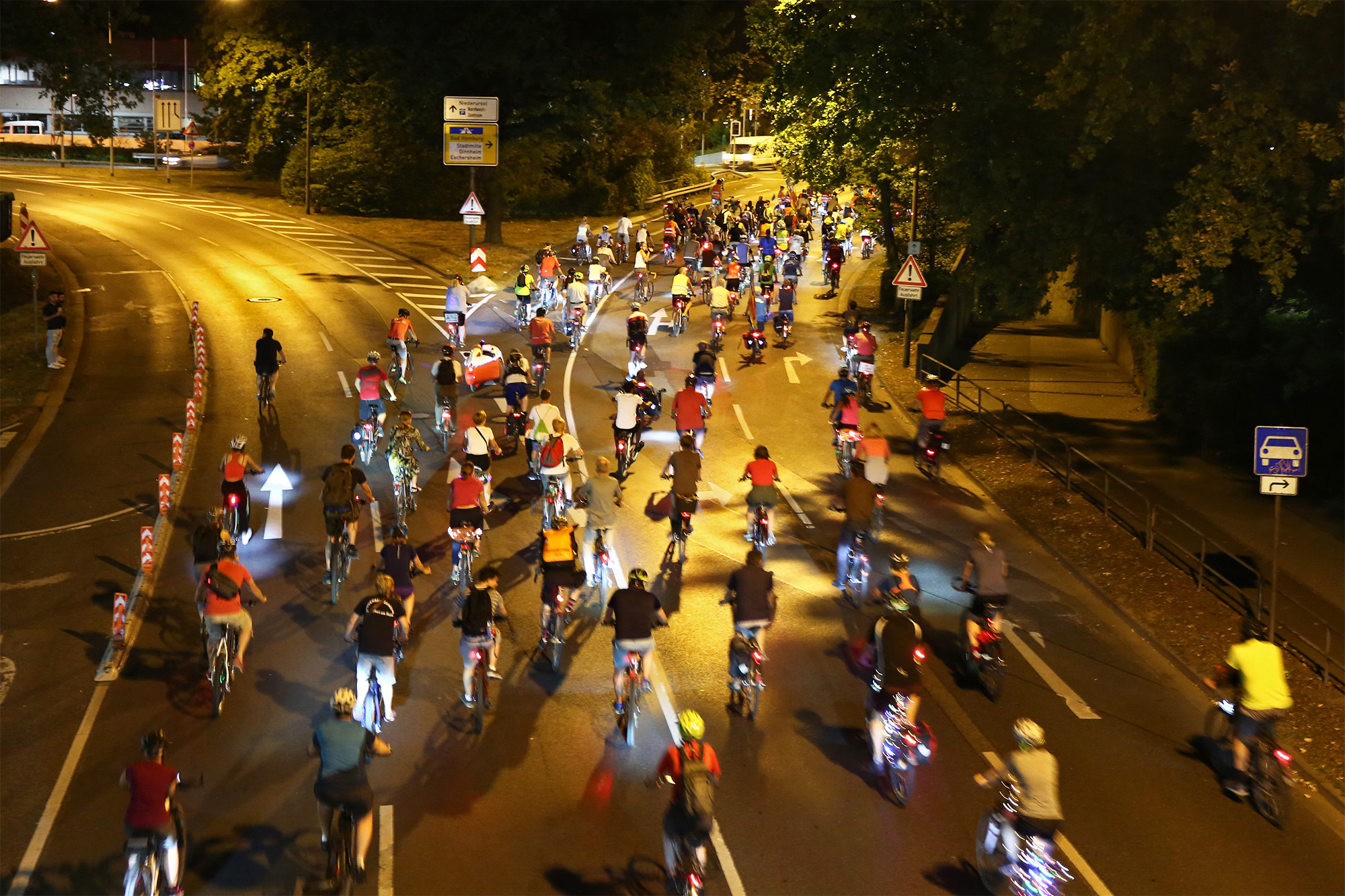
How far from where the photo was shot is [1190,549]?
65.2ft

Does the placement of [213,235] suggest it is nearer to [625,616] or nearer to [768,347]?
[768,347]

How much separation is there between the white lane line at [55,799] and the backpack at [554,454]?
6.47m

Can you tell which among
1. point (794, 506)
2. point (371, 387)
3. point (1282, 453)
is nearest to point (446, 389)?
point (371, 387)

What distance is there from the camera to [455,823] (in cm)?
1077

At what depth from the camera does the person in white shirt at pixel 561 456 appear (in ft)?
57.0

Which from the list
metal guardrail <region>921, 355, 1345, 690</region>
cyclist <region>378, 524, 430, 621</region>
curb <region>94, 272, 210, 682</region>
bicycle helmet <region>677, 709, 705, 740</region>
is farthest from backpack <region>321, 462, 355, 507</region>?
metal guardrail <region>921, 355, 1345, 690</region>

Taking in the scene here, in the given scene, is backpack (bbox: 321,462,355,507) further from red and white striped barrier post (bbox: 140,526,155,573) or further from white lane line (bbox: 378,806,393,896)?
white lane line (bbox: 378,806,393,896)

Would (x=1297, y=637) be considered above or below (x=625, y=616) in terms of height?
below

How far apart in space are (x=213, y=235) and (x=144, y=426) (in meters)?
23.4

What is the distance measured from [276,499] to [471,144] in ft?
61.1

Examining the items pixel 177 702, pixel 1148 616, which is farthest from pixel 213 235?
pixel 1148 616

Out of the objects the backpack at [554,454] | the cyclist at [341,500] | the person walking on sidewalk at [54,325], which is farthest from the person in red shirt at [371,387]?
the person walking on sidewalk at [54,325]

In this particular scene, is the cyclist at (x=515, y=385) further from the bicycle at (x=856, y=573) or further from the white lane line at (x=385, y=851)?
the white lane line at (x=385, y=851)

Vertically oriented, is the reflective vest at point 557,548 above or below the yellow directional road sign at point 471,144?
below
